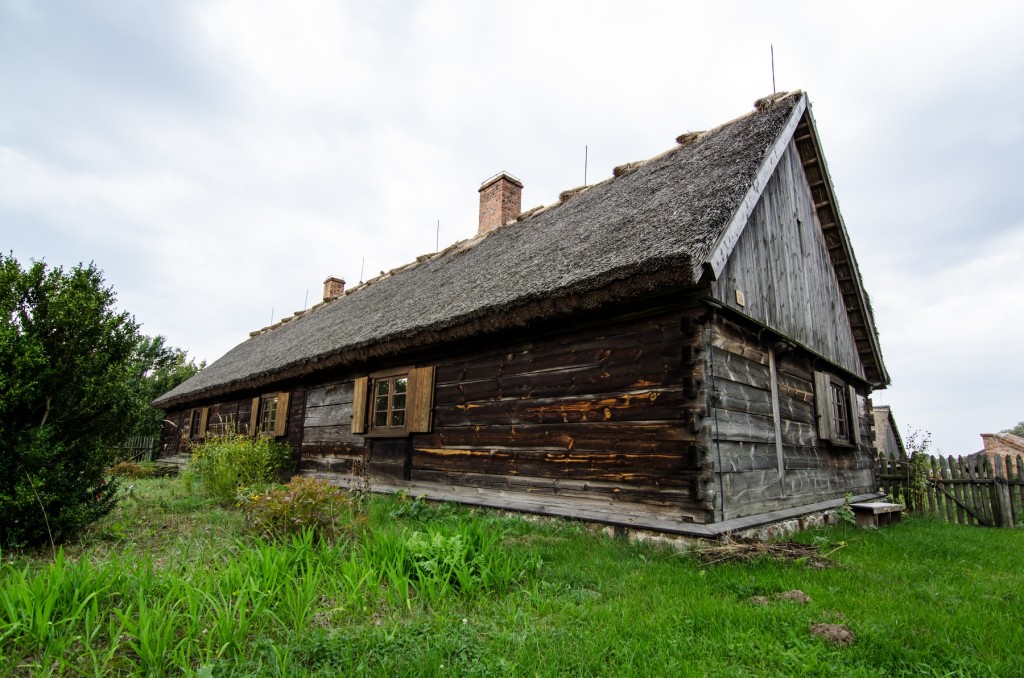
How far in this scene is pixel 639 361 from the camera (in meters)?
5.58

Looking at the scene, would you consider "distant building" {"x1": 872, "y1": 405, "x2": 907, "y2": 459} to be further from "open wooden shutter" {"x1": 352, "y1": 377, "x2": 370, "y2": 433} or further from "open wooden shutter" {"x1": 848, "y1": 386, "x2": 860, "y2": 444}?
"open wooden shutter" {"x1": 352, "y1": 377, "x2": 370, "y2": 433}

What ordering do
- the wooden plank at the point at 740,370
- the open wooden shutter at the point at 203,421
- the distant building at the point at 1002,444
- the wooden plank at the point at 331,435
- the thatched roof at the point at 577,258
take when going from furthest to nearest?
the distant building at the point at 1002,444, the open wooden shutter at the point at 203,421, the wooden plank at the point at 331,435, the wooden plank at the point at 740,370, the thatched roof at the point at 577,258

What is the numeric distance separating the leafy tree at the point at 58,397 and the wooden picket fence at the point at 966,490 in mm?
11549

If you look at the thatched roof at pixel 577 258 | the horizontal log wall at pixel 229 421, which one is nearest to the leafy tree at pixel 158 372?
the horizontal log wall at pixel 229 421

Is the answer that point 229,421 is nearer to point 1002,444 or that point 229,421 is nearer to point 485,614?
point 485,614

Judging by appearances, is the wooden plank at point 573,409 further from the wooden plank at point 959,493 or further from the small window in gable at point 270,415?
the wooden plank at point 959,493

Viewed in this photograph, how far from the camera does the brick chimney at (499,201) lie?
42.1 feet

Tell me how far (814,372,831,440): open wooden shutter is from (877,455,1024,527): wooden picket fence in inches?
111

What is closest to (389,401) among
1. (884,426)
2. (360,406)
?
(360,406)

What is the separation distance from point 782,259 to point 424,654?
6.90 meters

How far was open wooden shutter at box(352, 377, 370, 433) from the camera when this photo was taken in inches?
342

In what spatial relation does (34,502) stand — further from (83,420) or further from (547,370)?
(547,370)

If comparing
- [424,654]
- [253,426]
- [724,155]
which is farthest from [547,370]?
[253,426]

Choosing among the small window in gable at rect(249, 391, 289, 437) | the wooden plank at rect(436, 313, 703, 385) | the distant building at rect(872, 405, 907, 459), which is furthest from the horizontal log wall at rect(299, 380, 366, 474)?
the distant building at rect(872, 405, 907, 459)
